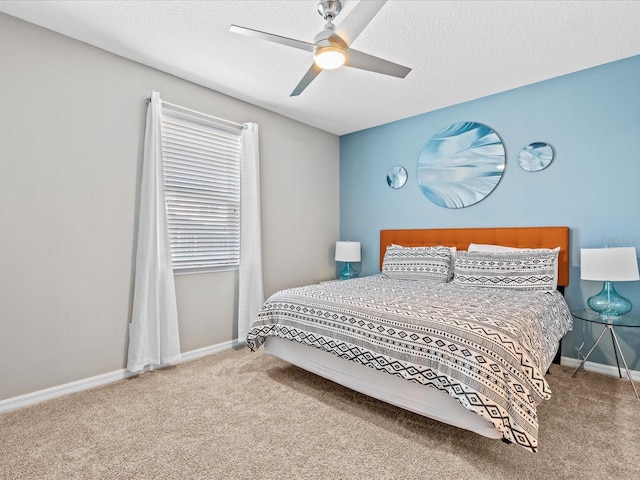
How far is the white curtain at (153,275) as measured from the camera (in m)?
2.73

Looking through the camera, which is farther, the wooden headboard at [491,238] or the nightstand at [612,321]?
the wooden headboard at [491,238]

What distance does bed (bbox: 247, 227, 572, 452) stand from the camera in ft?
5.35

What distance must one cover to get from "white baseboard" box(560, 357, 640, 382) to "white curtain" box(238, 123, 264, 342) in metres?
2.94

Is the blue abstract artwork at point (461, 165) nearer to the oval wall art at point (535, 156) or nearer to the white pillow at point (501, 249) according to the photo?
the oval wall art at point (535, 156)

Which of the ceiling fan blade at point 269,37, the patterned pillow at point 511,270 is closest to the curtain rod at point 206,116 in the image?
the ceiling fan blade at point 269,37

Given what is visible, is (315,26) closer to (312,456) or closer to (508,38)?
(508,38)

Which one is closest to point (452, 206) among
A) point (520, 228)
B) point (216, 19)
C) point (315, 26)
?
point (520, 228)

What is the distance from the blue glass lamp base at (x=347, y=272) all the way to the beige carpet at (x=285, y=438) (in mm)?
2025

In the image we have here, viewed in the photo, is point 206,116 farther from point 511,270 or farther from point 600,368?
point 600,368

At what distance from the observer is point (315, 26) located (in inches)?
90.8

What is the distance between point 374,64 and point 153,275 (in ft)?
7.64

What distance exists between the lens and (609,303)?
2.58 m

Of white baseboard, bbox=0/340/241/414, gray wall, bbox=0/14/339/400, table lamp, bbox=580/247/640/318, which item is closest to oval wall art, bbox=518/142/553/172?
table lamp, bbox=580/247/640/318

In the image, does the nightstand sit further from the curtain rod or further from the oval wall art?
the curtain rod
